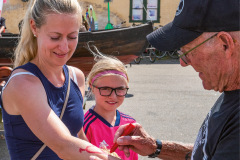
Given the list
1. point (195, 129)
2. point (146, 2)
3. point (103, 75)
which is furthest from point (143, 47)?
point (146, 2)

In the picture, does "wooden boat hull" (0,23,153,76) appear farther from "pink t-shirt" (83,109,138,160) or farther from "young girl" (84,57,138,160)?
"pink t-shirt" (83,109,138,160)

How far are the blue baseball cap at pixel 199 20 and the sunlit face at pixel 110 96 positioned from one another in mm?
1143

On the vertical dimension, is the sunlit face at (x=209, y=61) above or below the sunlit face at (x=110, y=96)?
above

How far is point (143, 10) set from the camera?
20.6 m

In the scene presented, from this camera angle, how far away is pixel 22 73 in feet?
6.26

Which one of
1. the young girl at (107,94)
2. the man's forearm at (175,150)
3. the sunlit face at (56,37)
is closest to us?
the sunlit face at (56,37)

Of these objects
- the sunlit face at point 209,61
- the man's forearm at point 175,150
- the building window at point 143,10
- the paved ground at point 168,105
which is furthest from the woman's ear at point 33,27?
the building window at point 143,10

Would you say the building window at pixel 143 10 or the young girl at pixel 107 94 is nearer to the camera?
the young girl at pixel 107 94

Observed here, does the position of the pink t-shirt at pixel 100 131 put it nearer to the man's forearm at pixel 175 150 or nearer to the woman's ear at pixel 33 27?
the man's forearm at pixel 175 150

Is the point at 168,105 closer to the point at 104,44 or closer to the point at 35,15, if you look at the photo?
the point at 104,44

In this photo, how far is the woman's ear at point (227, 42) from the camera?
1.42 m

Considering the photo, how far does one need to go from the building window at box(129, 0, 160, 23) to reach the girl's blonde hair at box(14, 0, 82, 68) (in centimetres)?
1863

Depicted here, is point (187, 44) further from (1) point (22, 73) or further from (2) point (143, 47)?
(2) point (143, 47)

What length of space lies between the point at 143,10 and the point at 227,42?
64.3 ft
